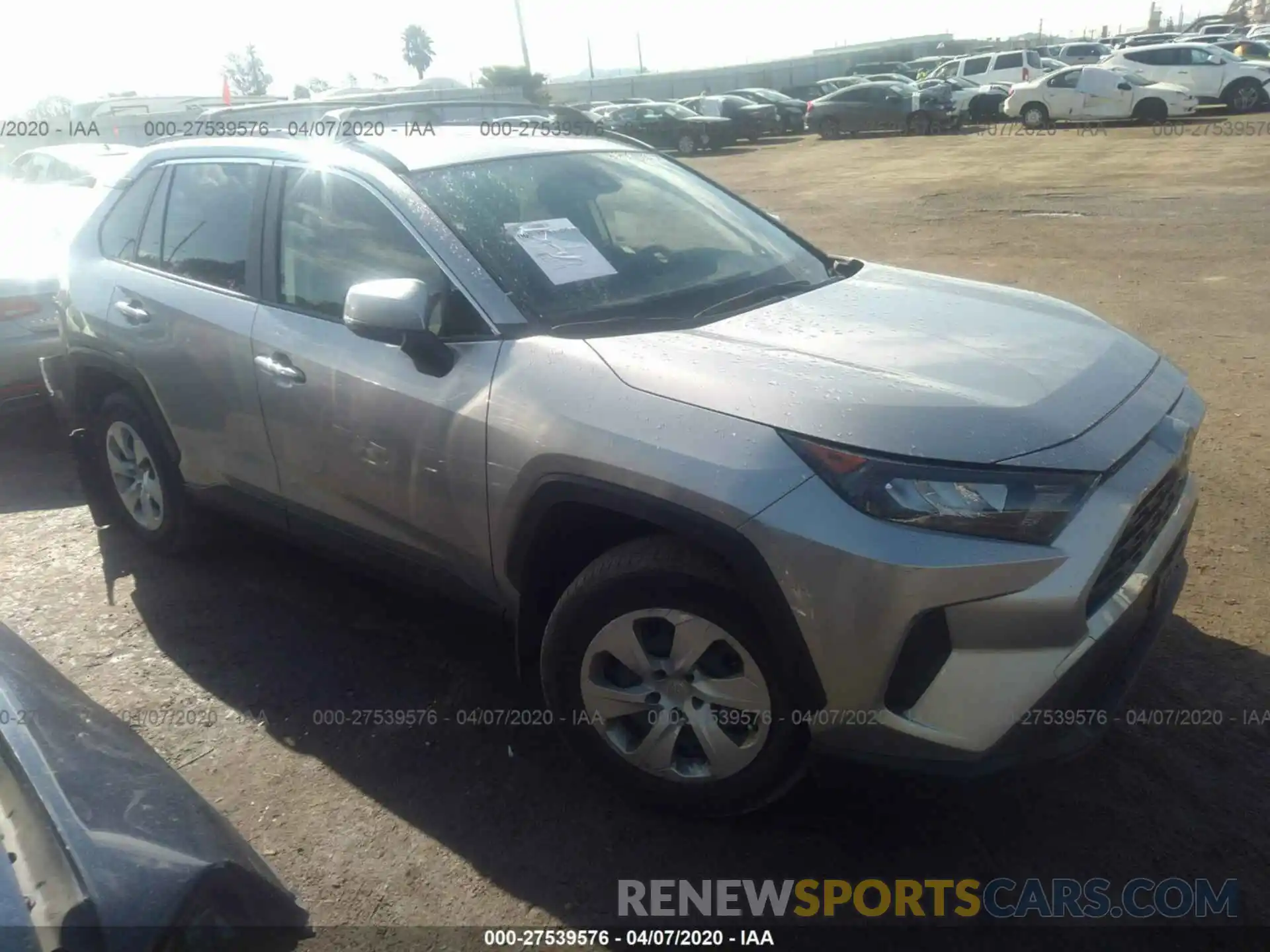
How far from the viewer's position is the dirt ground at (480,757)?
2629 millimetres

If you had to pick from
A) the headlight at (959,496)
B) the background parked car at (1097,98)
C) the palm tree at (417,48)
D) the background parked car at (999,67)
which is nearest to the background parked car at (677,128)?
the background parked car at (1097,98)

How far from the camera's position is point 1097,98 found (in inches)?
958

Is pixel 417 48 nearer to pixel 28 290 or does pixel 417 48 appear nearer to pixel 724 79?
pixel 724 79

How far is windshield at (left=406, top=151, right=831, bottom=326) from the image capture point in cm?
303

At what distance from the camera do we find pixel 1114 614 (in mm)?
2408

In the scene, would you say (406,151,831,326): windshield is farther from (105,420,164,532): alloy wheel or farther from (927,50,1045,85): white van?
(927,50,1045,85): white van

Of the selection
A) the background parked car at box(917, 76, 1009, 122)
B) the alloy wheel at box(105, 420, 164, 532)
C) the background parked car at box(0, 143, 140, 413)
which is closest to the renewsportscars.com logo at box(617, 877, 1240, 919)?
the alloy wheel at box(105, 420, 164, 532)

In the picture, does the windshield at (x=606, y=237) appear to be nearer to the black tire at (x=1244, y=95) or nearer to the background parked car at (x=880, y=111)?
the black tire at (x=1244, y=95)

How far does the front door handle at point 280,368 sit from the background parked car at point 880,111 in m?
27.2

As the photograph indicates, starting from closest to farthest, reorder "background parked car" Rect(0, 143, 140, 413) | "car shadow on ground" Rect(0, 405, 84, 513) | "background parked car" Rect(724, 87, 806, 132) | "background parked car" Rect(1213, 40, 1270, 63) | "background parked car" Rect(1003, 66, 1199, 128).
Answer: "car shadow on ground" Rect(0, 405, 84, 513)
"background parked car" Rect(0, 143, 140, 413)
"background parked car" Rect(1003, 66, 1199, 128)
"background parked car" Rect(1213, 40, 1270, 63)
"background parked car" Rect(724, 87, 806, 132)

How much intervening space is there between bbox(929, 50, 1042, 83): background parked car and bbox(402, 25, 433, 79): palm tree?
6819 cm

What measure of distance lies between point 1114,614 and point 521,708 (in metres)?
1.84

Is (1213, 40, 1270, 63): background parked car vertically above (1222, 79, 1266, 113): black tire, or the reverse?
(1213, 40, 1270, 63): background parked car

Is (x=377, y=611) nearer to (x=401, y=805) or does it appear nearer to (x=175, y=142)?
(x=401, y=805)
